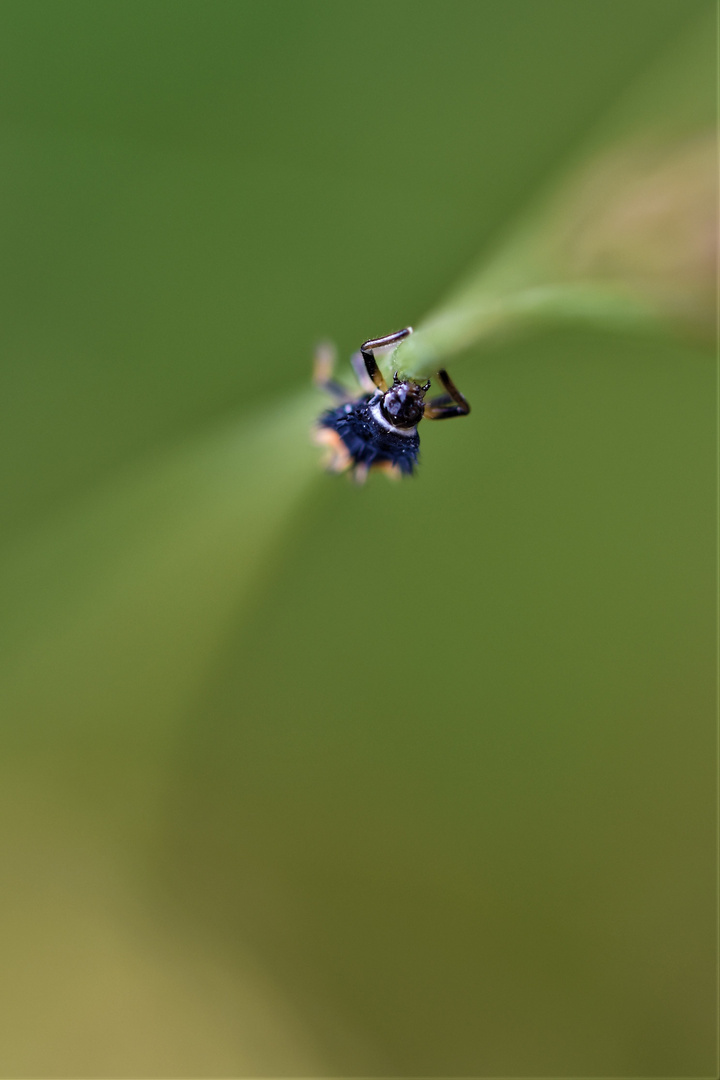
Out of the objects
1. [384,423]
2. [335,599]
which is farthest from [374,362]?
[335,599]

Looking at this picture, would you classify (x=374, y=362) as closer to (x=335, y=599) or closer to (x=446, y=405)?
(x=446, y=405)

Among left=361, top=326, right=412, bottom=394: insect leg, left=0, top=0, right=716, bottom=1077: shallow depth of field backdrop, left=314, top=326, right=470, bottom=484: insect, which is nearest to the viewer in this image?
left=361, top=326, right=412, bottom=394: insect leg

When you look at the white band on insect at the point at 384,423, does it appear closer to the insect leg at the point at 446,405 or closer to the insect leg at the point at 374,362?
the insect leg at the point at 374,362

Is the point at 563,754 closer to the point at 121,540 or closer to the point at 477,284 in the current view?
the point at 121,540

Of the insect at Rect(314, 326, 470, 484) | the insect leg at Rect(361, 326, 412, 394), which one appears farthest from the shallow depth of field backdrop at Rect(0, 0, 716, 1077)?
the insect leg at Rect(361, 326, 412, 394)

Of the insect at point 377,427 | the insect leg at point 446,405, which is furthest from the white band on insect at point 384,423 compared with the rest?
the insect leg at point 446,405

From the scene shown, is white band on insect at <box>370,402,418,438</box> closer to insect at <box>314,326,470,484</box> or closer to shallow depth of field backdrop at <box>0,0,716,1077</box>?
insect at <box>314,326,470,484</box>

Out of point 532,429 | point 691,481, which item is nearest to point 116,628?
point 532,429

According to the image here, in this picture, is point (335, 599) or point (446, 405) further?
point (335, 599)
